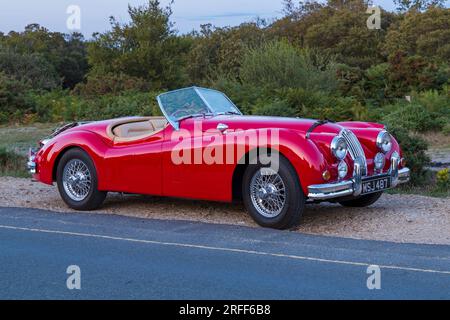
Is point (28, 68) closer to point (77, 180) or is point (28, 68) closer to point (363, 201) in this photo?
point (77, 180)

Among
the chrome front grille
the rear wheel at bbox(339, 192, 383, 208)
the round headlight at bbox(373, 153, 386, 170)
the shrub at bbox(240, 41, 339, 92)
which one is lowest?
the rear wheel at bbox(339, 192, 383, 208)

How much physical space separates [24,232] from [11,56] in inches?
1696

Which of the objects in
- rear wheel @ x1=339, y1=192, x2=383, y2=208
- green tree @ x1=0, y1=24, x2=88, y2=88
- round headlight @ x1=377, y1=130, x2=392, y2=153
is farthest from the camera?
green tree @ x1=0, y1=24, x2=88, y2=88

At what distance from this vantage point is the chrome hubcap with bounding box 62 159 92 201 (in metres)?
10.7

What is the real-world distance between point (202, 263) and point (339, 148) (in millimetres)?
2583

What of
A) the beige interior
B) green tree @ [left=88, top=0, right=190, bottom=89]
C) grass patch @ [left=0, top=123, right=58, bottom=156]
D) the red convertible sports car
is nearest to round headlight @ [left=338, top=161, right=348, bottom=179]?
the red convertible sports car

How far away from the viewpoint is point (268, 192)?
30.0ft

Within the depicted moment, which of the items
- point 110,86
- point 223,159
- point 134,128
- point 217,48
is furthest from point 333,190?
point 217,48

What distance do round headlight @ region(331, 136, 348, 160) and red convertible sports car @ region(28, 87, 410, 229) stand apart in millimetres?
12

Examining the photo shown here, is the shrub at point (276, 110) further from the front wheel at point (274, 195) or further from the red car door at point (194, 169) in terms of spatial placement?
the front wheel at point (274, 195)

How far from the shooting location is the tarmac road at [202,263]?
6.30 meters

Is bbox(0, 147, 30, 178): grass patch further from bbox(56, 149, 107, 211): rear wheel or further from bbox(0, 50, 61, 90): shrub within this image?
bbox(0, 50, 61, 90): shrub

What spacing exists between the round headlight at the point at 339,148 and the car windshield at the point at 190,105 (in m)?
1.97

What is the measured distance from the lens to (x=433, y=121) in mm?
23656
